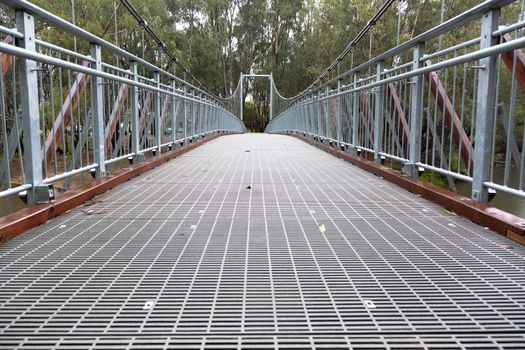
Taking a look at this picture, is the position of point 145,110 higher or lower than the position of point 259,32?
lower

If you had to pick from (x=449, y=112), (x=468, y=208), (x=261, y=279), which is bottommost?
(x=261, y=279)

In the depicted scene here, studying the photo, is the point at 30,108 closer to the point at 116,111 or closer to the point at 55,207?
the point at 55,207

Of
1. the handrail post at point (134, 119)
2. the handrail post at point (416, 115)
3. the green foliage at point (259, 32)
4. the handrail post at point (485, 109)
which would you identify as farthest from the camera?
the green foliage at point (259, 32)

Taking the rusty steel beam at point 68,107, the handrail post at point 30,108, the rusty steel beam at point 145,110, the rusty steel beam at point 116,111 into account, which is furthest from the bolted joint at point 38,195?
the rusty steel beam at point 145,110

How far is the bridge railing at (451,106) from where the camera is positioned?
284 cm

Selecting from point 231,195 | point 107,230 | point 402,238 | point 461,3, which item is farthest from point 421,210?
point 461,3

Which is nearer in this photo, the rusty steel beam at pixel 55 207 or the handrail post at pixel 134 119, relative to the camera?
the rusty steel beam at pixel 55 207

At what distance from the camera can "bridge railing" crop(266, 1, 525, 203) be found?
284 centimetres

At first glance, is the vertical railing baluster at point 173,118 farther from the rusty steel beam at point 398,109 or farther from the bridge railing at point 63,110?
the rusty steel beam at point 398,109

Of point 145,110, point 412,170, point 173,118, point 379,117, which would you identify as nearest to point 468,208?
point 412,170

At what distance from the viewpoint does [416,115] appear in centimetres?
418

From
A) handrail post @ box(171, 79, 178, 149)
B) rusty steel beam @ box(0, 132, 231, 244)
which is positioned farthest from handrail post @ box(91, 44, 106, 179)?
handrail post @ box(171, 79, 178, 149)

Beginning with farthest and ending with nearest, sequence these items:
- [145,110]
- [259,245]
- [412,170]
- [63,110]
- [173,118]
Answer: [173,118]
[145,110]
[412,170]
[63,110]
[259,245]

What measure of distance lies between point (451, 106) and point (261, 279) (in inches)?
108
